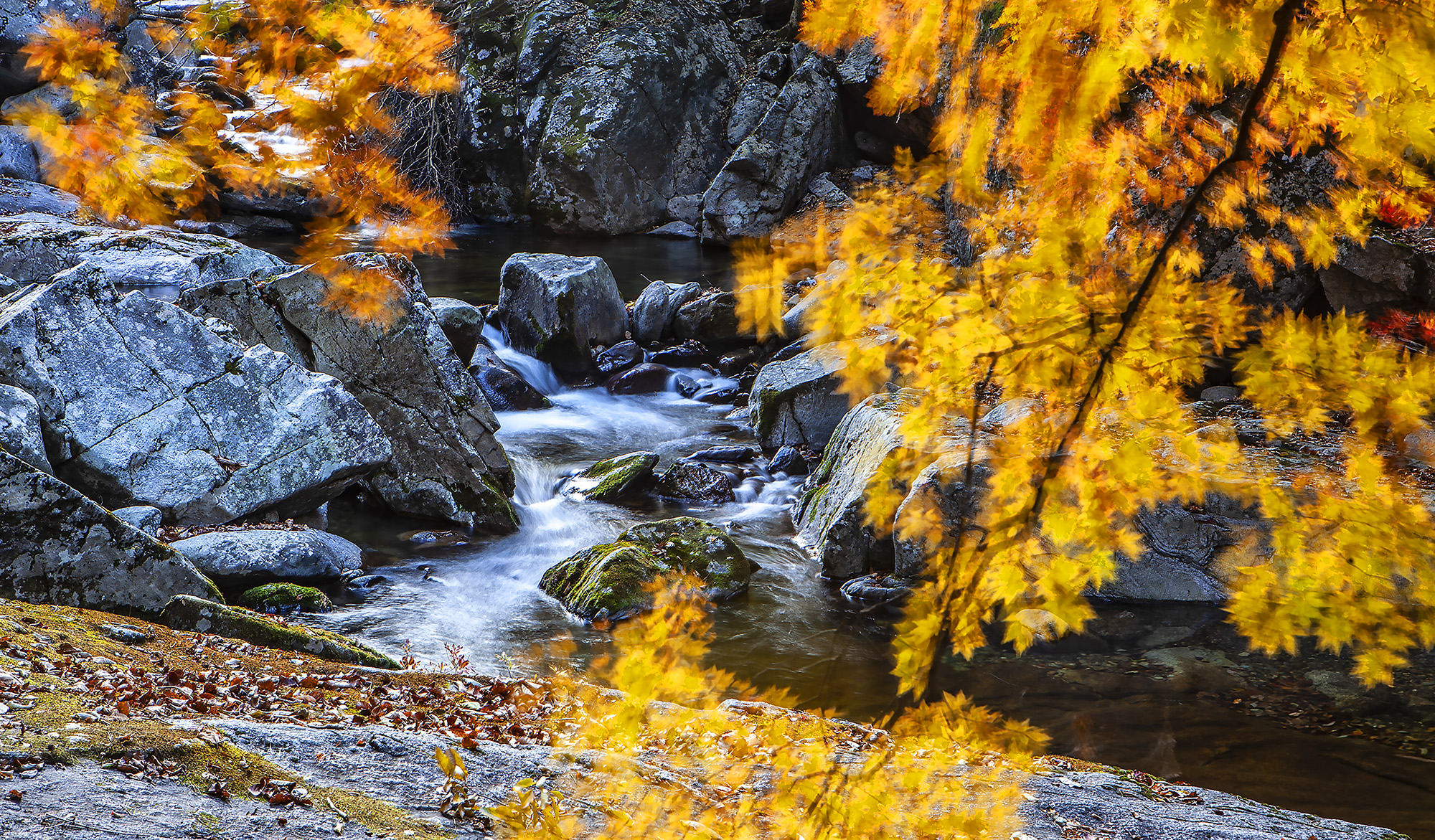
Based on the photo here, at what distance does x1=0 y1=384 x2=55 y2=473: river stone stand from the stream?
2.05 m

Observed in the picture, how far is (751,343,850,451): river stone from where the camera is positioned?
357 inches

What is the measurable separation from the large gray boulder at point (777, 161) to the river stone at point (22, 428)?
1432cm

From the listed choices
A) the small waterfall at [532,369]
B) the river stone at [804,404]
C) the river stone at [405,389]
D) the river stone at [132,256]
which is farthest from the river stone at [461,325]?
the river stone at [804,404]

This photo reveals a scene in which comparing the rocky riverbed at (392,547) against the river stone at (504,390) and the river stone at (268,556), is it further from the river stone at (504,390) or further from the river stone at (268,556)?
the river stone at (504,390)

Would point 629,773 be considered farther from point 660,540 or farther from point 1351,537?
point 660,540

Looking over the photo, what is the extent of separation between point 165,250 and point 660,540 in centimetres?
533

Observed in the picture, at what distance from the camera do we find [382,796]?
2.73 metres

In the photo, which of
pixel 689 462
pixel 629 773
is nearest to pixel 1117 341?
pixel 629 773

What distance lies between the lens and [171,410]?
6.57 metres

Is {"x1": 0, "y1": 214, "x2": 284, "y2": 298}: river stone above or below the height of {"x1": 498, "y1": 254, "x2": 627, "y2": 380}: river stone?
above

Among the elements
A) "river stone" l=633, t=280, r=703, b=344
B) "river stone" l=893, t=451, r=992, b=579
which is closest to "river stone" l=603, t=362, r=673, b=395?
"river stone" l=633, t=280, r=703, b=344

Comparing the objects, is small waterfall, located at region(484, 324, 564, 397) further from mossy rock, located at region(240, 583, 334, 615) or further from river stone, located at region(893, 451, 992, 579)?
river stone, located at region(893, 451, 992, 579)

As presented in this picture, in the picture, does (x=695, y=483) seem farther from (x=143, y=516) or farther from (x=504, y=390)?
(x=143, y=516)

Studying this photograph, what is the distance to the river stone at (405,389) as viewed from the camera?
770 centimetres
